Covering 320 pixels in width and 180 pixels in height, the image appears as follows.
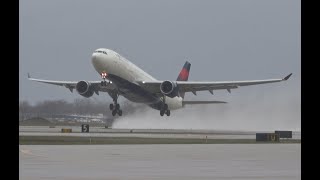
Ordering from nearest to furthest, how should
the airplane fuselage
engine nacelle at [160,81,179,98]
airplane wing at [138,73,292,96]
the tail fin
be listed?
1. the airplane fuselage
2. engine nacelle at [160,81,179,98]
3. airplane wing at [138,73,292,96]
4. the tail fin

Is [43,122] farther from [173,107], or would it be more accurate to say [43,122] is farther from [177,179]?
[177,179]

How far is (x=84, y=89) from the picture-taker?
79.5 m

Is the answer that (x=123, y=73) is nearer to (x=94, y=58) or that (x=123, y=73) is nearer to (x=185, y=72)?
(x=94, y=58)

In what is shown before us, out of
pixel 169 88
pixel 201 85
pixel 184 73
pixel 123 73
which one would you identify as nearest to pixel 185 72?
pixel 184 73

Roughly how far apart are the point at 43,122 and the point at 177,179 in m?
123

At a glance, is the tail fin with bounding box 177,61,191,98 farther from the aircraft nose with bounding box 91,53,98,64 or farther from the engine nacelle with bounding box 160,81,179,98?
the aircraft nose with bounding box 91,53,98,64

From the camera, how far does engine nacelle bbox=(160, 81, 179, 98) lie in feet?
255

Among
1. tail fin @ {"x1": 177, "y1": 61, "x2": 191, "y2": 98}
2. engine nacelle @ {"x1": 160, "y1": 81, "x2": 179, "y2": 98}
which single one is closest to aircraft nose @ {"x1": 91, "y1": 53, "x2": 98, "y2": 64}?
engine nacelle @ {"x1": 160, "y1": 81, "x2": 179, "y2": 98}

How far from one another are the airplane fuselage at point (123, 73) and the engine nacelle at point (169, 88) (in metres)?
2.58

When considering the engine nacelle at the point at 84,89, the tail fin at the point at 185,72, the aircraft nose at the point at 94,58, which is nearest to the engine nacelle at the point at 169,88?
the engine nacelle at the point at 84,89

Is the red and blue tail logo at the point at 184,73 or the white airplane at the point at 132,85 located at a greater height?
the red and blue tail logo at the point at 184,73

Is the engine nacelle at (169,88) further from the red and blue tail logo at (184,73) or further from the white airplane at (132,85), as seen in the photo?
the red and blue tail logo at (184,73)

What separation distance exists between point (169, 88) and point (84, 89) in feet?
33.9

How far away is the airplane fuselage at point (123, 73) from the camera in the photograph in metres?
73.9
